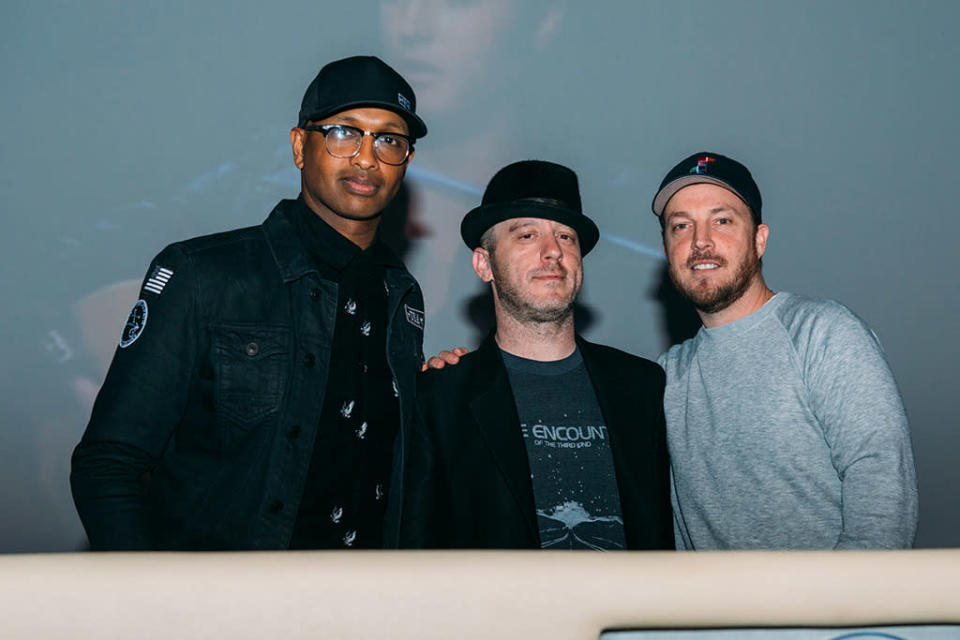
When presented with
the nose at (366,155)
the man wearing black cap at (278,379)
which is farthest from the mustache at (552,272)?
the nose at (366,155)

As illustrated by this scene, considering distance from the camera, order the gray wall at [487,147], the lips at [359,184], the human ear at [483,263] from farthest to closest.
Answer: the gray wall at [487,147], the human ear at [483,263], the lips at [359,184]

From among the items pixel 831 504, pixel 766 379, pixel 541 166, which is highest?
pixel 541 166

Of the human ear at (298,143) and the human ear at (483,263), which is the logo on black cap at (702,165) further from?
the human ear at (298,143)

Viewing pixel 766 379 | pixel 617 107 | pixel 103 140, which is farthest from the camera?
pixel 617 107

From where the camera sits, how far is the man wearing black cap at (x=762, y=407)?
4.52 feet

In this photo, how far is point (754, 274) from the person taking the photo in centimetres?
173

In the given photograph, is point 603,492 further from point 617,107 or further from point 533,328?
point 617,107

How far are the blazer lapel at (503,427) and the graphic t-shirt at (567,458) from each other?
2 cm

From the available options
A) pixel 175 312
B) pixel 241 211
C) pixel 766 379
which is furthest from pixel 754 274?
pixel 241 211

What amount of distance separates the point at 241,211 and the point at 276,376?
159 centimetres

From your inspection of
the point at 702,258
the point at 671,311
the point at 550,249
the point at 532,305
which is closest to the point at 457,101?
the point at 671,311

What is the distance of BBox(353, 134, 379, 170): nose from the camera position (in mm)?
1563

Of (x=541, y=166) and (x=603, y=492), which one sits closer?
(x=603, y=492)

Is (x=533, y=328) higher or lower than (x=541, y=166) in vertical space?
lower
